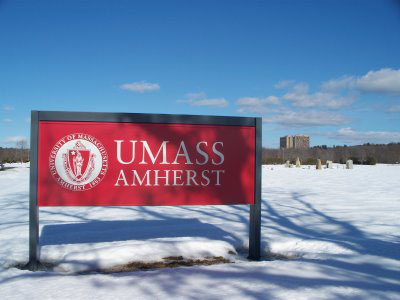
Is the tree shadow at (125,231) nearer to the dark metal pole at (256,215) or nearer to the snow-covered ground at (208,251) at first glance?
the snow-covered ground at (208,251)

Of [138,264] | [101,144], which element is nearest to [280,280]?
[138,264]

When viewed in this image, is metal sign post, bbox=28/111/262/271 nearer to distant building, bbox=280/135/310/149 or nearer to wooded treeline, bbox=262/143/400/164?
wooded treeline, bbox=262/143/400/164

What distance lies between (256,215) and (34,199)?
2.94 meters

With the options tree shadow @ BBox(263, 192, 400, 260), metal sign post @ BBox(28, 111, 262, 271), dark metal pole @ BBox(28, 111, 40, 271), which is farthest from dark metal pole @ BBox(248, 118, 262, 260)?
dark metal pole @ BBox(28, 111, 40, 271)

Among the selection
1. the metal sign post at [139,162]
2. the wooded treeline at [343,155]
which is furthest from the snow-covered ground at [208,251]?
the wooded treeline at [343,155]

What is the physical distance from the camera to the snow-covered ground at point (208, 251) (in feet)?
10.8

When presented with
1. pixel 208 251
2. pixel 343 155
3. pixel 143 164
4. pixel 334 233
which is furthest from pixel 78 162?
pixel 343 155

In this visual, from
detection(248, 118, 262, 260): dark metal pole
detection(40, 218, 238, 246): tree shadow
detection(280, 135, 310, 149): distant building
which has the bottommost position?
detection(40, 218, 238, 246): tree shadow

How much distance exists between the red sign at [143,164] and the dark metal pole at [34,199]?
65 mm

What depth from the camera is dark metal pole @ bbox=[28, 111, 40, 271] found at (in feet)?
14.5

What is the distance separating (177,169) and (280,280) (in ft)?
6.77

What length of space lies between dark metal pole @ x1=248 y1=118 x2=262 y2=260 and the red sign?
8 centimetres

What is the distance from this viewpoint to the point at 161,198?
486 centimetres

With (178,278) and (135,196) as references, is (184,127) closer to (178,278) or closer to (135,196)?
(135,196)
